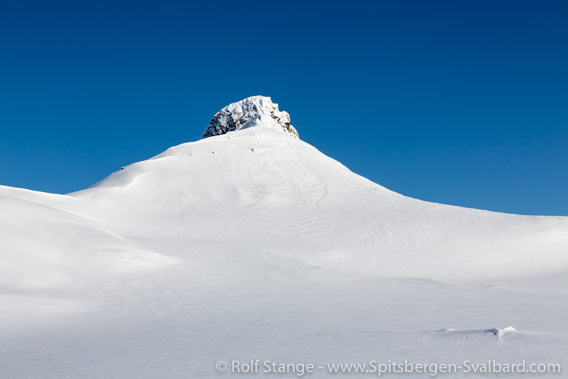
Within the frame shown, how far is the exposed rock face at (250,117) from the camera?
182ft

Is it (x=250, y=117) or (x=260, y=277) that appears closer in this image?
(x=260, y=277)

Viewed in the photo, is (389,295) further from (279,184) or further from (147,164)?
(147,164)

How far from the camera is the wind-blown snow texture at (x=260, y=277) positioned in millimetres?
7574

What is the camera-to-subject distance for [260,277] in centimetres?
1573

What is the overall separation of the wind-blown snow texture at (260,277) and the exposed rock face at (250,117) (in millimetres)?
19637

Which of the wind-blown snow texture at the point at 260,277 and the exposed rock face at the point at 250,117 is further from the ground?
the exposed rock face at the point at 250,117

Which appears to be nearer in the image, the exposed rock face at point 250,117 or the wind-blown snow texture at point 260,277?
the wind-blown snow texture at point 260,277

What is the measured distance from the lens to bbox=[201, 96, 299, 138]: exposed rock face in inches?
2179

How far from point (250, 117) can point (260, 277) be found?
4254cm

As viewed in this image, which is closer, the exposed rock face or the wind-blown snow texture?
the wind-blown snow texture

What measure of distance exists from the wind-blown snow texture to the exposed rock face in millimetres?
19637

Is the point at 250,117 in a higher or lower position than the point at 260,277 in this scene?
higher

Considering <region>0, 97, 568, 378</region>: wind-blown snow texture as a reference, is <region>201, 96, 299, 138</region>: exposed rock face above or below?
above

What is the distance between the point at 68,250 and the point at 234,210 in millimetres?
12680
